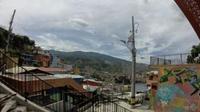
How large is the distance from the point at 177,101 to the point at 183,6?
7402mm

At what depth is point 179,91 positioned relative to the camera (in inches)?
1004

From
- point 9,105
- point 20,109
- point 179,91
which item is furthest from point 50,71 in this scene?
point 9,105

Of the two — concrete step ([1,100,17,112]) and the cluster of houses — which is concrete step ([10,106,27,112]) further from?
the cluster of houses

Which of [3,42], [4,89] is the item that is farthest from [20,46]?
[4,89]

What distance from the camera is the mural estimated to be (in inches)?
966

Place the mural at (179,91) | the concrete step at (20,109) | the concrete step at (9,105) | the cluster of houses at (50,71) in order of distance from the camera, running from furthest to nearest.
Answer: the mural at (179,91) < the cluster of houses at (50,71) < the concrete step at (20,109) < the concrete step at (9,105)

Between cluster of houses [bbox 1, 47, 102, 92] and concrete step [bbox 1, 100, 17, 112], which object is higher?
cluster of houses [bbox 1, 47, 102, 92]

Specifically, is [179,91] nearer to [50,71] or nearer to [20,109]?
[50,71]

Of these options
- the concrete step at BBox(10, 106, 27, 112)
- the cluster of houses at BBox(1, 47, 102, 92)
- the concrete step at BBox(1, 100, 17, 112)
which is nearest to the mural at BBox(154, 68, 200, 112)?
the cluster of houses at BBox(1, 47, 102, 92)

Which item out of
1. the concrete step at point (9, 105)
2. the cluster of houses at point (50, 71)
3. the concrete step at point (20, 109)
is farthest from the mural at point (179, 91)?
the concrete step at point (9, 105)

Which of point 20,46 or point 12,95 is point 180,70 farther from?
point 20,46

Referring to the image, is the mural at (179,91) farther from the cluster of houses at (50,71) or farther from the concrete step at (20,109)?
the concrete step at (20,109)

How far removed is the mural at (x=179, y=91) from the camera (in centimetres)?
2455

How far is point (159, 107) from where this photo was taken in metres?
27.6
